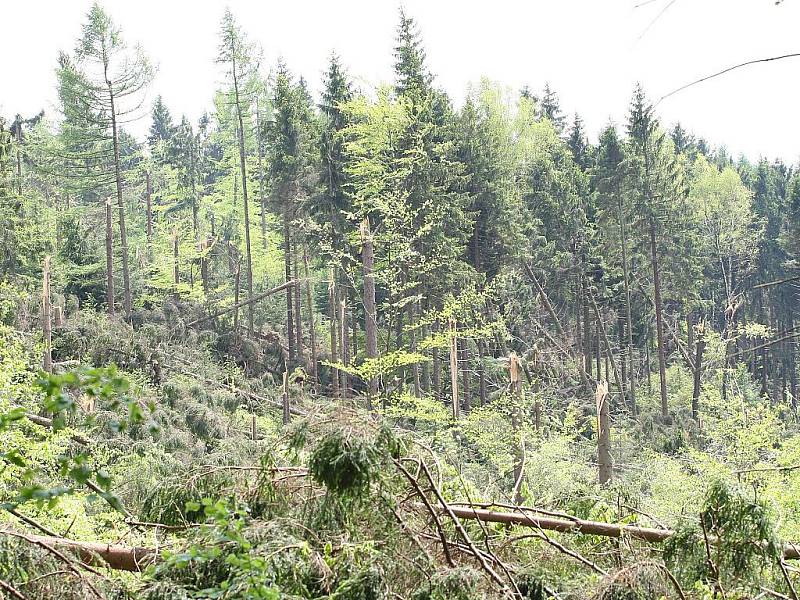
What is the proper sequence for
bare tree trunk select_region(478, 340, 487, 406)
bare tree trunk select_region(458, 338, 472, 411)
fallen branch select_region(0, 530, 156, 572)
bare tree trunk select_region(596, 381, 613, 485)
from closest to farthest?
fallen branch select_region(0, 530, 156, 572) → bare tree trunk select_region(596, 381, 613, 485) → bare tree trunk select_region(458, 338, 472, 411) → bare tree trunk select_region(478, 340, 487, 406)

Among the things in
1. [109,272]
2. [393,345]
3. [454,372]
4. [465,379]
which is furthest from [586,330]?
[109,272]

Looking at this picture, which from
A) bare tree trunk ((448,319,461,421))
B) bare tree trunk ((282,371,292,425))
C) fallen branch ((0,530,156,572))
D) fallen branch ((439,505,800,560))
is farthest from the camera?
bare tree trunk ((282,371,292,425))

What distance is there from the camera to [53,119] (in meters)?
38.4

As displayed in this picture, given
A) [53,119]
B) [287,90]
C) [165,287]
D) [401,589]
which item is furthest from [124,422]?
[53,119]

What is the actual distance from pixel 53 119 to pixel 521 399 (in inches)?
1198

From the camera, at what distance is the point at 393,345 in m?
26.0

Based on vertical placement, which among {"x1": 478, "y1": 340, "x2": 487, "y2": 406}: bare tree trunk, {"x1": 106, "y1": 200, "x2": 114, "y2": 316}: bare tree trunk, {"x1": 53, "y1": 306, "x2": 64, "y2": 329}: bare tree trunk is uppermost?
{"x1": 106, "y1": 200, "x2": 114, "y2": 316}: bare tree trunk

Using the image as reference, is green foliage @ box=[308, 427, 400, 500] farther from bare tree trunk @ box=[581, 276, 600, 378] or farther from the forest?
bare tree trunk @ box=[581, 276, 600, 378]

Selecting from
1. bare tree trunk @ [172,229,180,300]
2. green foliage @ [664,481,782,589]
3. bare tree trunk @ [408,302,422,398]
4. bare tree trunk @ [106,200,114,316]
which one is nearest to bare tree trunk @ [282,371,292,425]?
bare tree trunk @ [408,302,422,398]

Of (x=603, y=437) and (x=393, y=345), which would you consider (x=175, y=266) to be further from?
(x=603, y=437)

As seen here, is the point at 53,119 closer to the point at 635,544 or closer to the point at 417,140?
the point at 417,140

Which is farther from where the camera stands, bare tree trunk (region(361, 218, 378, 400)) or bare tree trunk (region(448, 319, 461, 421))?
bare tree trunk (region(361, 218, 378, 400))

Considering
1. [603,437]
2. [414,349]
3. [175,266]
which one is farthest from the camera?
[175,266]

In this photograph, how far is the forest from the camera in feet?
9.78
